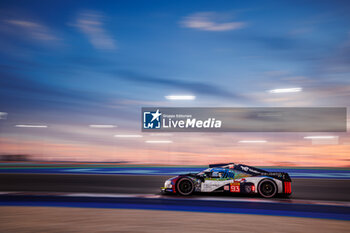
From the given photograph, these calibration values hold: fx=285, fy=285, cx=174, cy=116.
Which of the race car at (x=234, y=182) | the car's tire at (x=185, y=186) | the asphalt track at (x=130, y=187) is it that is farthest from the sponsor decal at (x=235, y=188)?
the car's tire at (x=185, y=186)

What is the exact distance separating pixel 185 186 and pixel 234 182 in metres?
1.29

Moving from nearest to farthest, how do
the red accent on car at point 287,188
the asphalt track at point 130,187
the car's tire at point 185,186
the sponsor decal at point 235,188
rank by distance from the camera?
the red accent on car at point 287,188 < the sponsor decal at point 235,188 < the car's tire at point 185,186 < the asphalt track at point 130,187

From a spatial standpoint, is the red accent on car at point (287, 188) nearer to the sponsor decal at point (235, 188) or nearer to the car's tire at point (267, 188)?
the car's tire at point (267, 188)

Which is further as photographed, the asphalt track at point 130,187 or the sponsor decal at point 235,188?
the asphalt track at point 130,187

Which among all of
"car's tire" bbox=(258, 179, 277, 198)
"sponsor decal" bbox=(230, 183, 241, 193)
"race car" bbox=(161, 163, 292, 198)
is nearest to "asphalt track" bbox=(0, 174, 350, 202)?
"sponsor decal" bbox=(230, 183, 241, 193)

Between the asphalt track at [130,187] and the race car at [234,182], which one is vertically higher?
the race car at [234,182]

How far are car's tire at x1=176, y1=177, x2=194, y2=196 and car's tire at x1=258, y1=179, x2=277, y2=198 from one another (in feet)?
5.78

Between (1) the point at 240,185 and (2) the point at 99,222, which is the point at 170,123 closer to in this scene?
(1) the point at 240,185

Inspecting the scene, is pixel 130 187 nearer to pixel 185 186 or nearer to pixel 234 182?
pixel 185 186

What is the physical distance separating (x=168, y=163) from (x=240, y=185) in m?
10.5

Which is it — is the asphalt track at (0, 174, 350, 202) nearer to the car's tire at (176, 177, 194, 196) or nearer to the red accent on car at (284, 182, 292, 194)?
the red accent on car at (284, 182, 292, 194)

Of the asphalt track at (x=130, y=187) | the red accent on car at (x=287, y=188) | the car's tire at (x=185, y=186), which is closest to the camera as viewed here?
the red accent on car at (x=287, y=188)

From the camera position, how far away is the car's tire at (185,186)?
24.7 feet

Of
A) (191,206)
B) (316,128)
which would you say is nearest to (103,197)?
(191,206)
